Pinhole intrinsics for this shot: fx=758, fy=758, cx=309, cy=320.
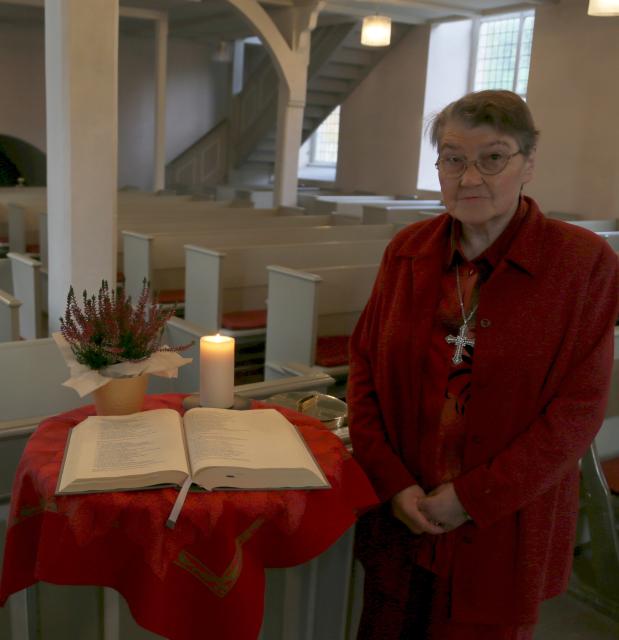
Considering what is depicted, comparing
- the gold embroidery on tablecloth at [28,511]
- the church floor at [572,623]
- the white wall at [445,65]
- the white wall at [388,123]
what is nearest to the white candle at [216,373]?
the gold embroidery on tablecloth at [28,511]

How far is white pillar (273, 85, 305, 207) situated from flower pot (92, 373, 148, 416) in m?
7.98

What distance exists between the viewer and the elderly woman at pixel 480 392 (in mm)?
1439

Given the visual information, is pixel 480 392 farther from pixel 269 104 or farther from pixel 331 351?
pixel 269 104

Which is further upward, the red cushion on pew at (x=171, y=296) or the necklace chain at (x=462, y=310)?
the necklace chain at (x=462, y=310)

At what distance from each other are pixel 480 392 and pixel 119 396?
2.41ft

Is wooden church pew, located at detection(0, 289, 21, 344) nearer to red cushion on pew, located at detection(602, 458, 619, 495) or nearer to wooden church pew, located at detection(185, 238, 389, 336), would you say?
wooden church pew, located at detection(185, 238, 389, 336)

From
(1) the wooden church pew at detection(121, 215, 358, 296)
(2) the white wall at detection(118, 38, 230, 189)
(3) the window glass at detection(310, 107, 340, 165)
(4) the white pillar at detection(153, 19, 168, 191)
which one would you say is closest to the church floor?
(1) the wooden church pew at detection(121, 215, 358, 296)

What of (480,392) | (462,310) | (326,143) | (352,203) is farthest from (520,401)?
(326,143)

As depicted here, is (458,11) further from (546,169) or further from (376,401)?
(376,401)

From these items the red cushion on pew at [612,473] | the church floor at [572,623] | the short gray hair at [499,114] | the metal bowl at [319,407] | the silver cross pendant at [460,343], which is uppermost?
the short gray hair at [499,114]

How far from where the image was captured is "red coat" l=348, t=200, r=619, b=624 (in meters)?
1.44

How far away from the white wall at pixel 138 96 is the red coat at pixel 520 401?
43.1 ft

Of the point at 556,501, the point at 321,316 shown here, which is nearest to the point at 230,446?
the point at 556,501

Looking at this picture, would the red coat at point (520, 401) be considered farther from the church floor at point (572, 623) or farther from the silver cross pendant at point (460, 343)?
the church floor at point (572, 623)
